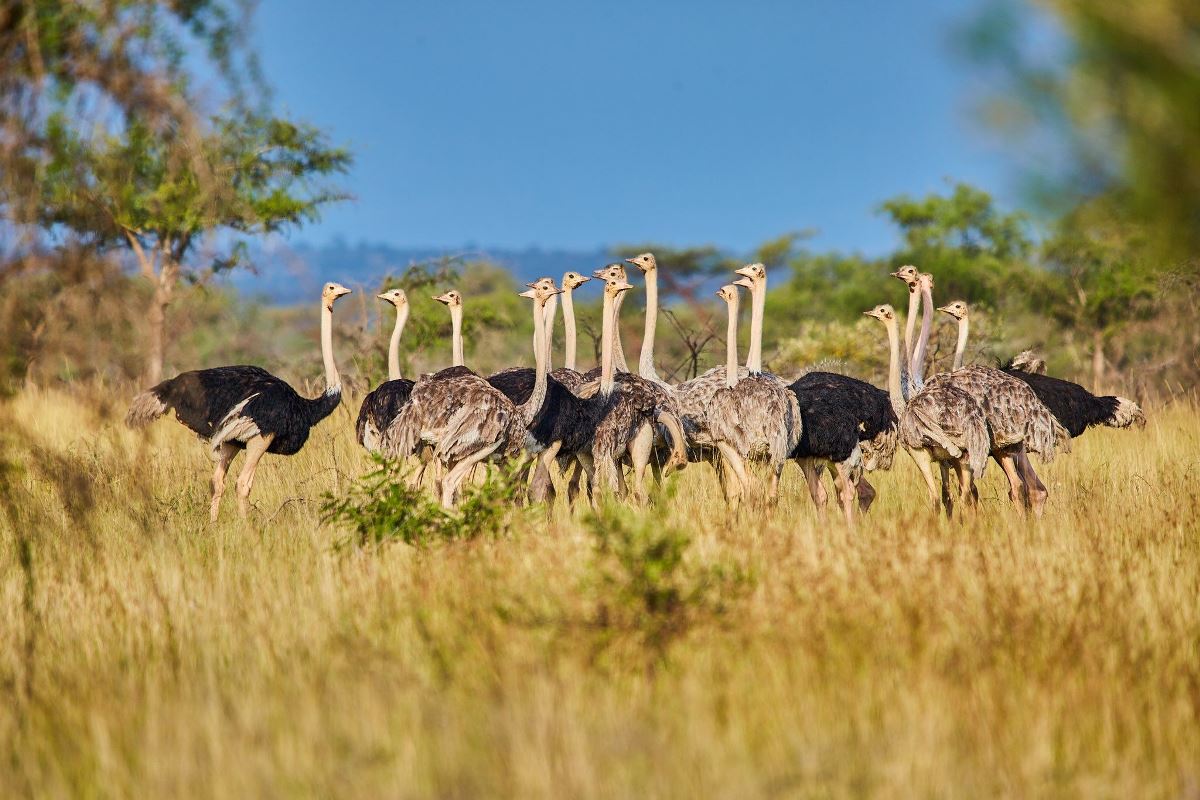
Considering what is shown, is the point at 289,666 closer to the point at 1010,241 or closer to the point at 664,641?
the point at 664,641

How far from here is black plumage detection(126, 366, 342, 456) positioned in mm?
9703

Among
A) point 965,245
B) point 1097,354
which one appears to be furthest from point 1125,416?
point 965,245

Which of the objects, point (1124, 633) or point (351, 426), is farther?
point (351, 426)

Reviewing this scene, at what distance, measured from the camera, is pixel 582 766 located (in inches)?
137

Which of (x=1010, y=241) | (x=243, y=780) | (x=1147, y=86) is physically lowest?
(x=243, y=780)

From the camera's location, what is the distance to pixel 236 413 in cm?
977

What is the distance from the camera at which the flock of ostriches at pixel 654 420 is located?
875cm

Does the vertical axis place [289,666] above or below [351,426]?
below

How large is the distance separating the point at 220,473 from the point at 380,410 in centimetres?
121

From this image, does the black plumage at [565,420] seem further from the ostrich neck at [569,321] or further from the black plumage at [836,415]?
the black plumage at [836,415]

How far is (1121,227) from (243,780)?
3.31m

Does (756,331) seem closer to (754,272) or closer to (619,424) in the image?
(754,272)

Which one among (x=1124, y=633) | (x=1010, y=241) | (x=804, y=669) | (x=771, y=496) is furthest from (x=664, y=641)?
(x=1010, y=241)

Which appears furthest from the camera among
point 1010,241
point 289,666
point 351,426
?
point 1010,241
